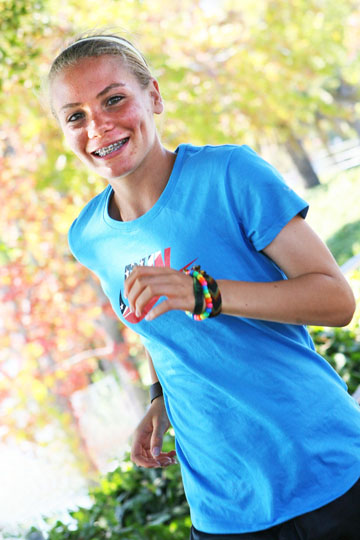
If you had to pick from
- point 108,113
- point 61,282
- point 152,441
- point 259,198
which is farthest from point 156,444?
point 61,282

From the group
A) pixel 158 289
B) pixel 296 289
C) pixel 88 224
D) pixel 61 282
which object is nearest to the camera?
pixel 158 289

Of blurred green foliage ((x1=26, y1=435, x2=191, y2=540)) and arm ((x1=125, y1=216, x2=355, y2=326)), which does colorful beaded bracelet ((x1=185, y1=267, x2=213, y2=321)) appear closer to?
arm ((x1=125, y1=216, x2=355, y2=326))

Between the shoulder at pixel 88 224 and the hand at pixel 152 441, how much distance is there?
1.76 ft

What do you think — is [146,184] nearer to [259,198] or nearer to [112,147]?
[112,147]

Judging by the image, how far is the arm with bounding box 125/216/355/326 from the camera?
1.38m

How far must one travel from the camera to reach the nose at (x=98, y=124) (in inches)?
64.2

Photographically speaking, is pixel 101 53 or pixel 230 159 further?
pixel 101 53

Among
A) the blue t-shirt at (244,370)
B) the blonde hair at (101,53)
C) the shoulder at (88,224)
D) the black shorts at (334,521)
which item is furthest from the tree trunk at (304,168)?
the black shorts at (334,521)

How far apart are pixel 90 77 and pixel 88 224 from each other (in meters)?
0.45

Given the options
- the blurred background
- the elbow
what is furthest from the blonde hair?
the blurred background

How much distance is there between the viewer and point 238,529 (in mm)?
1589

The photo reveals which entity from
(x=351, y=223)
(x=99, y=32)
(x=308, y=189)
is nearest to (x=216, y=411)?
(x=99, y=32)

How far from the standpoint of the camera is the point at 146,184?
169 cm

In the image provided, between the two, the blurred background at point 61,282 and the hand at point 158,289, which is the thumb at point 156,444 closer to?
the hand at point 158,289
